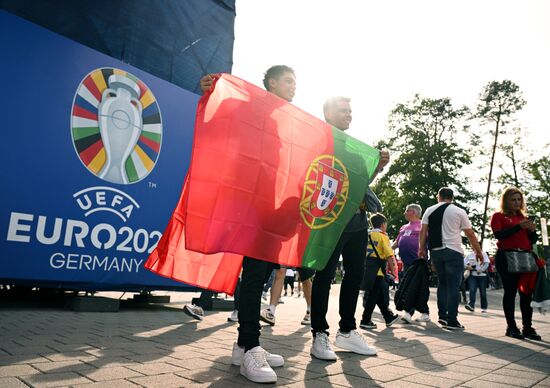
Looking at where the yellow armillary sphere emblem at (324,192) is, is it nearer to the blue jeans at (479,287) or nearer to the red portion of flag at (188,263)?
the red portion of flag at (188,263)

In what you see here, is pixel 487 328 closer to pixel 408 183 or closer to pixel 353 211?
pixel 353 211

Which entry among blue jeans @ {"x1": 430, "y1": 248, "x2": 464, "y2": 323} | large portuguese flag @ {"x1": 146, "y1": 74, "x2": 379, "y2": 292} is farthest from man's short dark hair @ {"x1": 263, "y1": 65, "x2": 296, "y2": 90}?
blue jeans @ {"x1": 430, "y1": 248, "x2": 464, "y2": 323}

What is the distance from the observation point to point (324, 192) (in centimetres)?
313

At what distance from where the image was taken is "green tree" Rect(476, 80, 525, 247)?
1099 inches

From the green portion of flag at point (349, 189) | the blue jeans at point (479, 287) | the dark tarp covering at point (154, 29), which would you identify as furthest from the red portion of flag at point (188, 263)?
→ the blue jeans at point (479, 287)

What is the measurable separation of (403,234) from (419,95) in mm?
28142

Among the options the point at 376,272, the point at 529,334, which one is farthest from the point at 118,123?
the point at 529,334

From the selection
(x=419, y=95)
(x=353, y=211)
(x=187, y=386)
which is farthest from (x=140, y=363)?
(x=419, y=95)

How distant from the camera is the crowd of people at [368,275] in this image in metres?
2.62

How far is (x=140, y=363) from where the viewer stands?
2668mm

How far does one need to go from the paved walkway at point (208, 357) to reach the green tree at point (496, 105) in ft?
87.1

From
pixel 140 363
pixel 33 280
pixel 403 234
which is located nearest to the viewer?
pixel 140 363

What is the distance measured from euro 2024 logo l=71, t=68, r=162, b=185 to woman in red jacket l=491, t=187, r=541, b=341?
4945 millimetres

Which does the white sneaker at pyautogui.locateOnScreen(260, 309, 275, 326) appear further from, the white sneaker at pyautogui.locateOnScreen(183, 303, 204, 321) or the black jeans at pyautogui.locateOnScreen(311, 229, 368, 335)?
the black jeans at pyautogui.locateOnScreen(311, 229, 368, 335)
